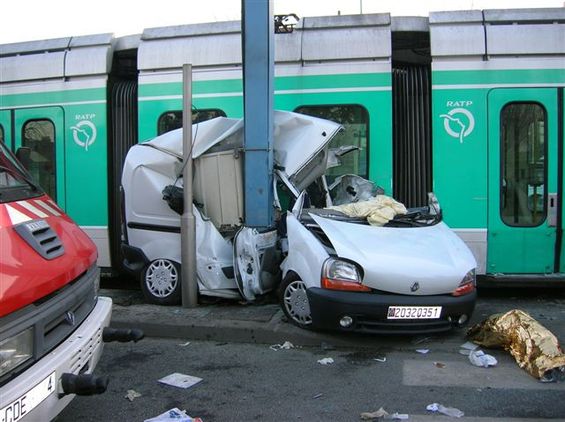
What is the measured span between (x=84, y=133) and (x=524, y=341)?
5.90m

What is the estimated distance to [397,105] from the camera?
23.6ft

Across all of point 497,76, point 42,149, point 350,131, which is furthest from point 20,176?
point 497,76

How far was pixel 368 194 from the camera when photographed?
6.65m

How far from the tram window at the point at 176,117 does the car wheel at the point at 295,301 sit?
9.12 ft

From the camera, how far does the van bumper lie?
8.39 feet

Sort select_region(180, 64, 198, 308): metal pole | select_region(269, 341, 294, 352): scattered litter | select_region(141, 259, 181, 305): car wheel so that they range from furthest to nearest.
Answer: select_region(141, 259, 181, 305): car wheel, select_region(180, 64, 198, 308): metal pole, select_region(269, 341, 294, 352): scattered litter

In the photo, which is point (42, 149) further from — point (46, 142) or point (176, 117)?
point (176, 117)

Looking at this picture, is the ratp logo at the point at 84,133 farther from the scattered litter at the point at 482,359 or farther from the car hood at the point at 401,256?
the scattered litter at the point at 482,359

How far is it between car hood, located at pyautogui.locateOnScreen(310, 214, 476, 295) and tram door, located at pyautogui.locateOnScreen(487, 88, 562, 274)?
4.87 ft

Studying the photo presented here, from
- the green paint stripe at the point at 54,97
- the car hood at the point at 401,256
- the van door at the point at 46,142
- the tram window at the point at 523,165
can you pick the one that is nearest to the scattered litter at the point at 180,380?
the car hood at the point at 401,256

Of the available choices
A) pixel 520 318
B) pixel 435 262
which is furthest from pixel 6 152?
pixel 520 318

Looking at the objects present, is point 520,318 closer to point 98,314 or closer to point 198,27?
point 98,314

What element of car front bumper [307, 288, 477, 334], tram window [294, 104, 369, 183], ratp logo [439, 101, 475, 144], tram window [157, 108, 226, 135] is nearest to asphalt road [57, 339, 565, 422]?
car front bumper [307, 288, 477, 334]

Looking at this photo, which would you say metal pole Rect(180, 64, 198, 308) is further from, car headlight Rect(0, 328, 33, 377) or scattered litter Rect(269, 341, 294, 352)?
car headlight Rect(0, 328, 33, 377)
